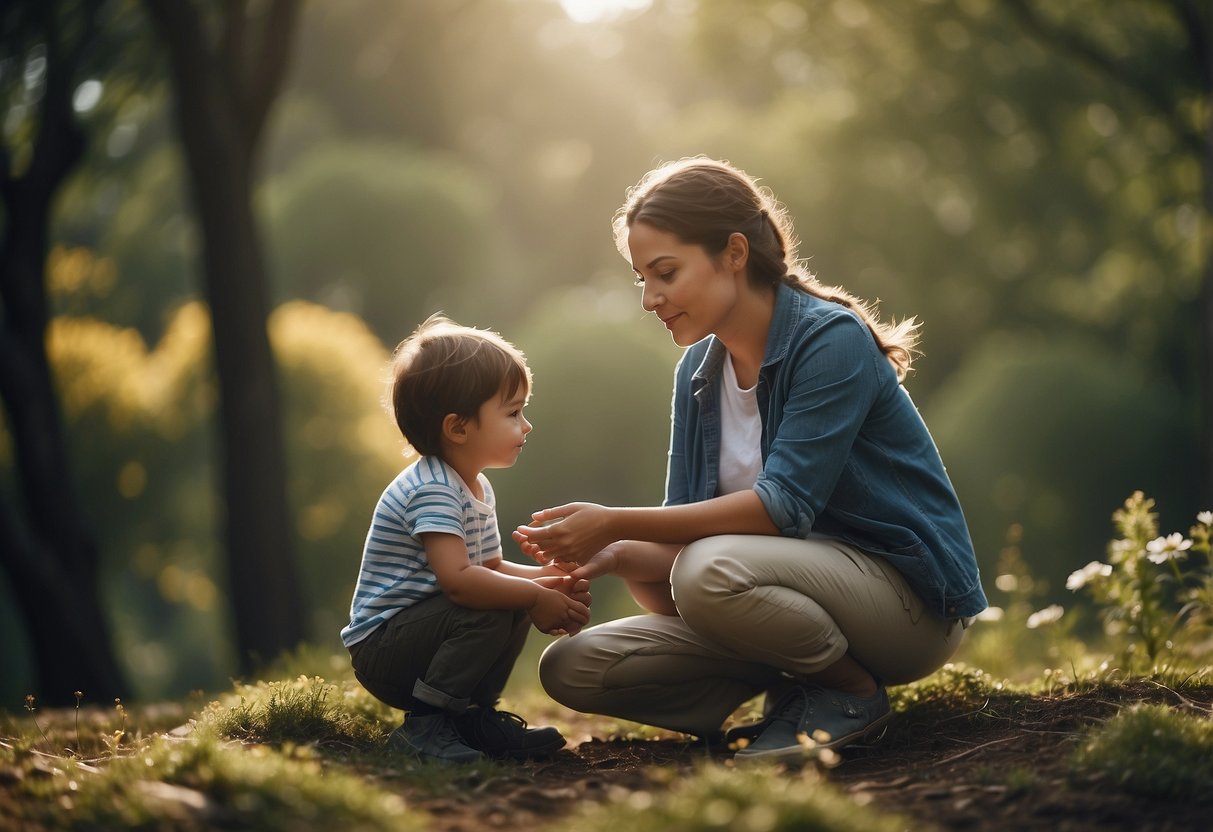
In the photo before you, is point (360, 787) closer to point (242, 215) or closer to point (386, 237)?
point (242, 215)

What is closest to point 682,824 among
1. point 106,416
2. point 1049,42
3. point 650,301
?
point 650,301

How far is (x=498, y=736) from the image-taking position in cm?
325

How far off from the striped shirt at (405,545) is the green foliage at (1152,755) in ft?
4.96

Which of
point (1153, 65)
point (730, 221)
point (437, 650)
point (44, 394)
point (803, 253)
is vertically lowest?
point (437, 650)

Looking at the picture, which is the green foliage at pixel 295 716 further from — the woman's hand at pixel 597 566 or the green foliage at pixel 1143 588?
the green foliage at pixel 1143 588

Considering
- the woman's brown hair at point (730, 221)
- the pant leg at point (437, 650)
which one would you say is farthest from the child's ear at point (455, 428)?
the woman's brown hair at point (730, 221)

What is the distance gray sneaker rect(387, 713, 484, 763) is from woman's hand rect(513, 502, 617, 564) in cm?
51

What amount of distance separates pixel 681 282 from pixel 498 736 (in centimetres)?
129

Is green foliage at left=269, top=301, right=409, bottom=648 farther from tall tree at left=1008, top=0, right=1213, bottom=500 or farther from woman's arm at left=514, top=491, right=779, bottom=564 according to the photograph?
woman's arm at left=514, top=491, right=779, bottom=564

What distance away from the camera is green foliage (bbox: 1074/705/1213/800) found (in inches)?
95.7

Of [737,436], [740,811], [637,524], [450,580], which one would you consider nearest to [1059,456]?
[737,436]

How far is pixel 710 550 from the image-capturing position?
3039mm

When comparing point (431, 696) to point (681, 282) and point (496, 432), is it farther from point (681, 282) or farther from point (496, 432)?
point (681, 282)

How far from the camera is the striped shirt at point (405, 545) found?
3143 mm
